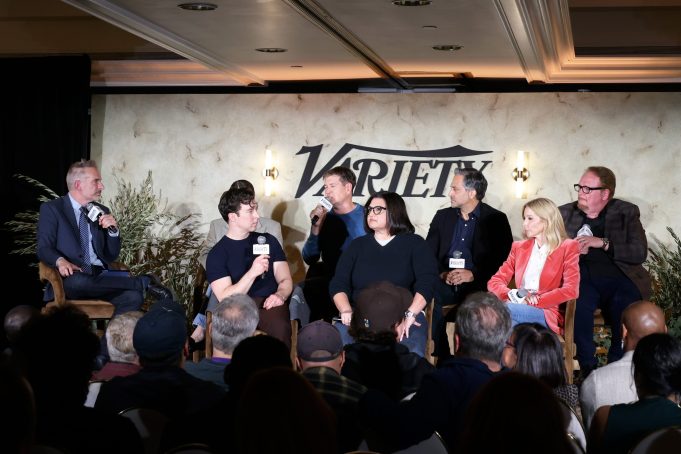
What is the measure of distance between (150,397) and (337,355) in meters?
0.72

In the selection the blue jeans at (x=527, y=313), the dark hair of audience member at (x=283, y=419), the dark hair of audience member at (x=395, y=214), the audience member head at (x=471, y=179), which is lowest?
the blue jeans at (x=527, y=313)

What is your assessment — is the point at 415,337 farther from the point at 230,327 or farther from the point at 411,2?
the point at 230,327

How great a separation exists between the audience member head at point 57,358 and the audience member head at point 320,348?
3.09 ft

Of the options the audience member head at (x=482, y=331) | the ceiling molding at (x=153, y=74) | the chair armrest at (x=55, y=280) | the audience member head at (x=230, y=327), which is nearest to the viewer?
the audience member head at (x=482, y=331)

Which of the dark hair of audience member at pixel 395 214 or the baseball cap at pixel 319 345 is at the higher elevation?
the dark hair of audience member at pixel 395 214

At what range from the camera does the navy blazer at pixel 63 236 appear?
7045mm

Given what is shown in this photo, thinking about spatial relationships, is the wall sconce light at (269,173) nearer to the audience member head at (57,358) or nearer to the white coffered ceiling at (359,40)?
the white coffered ceiling at (359,40)

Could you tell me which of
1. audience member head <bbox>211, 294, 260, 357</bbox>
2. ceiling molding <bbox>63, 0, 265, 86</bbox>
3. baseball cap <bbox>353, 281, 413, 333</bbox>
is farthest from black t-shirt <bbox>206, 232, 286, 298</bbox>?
audience member head <bbox>211, 294, 260, 357</bbox>

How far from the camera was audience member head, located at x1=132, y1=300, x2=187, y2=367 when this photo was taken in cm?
369

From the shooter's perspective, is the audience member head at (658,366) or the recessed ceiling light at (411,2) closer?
the audience member head at (658,366)

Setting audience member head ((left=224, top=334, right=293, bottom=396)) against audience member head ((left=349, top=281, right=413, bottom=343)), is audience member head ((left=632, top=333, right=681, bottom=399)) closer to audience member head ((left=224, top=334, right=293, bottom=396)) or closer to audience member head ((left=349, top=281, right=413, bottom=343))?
audience member head ((left=224, top=334, right=293, bottom=396))

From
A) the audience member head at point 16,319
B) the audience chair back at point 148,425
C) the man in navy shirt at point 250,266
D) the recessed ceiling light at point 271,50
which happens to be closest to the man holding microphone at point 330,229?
the man in navy shirt at point 250,266

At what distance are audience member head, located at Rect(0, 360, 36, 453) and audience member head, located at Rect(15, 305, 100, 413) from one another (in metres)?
0.82

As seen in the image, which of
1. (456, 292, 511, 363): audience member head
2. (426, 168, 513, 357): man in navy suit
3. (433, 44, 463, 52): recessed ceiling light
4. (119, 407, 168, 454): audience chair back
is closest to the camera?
(119, 407, 168, 454): audience chair back
